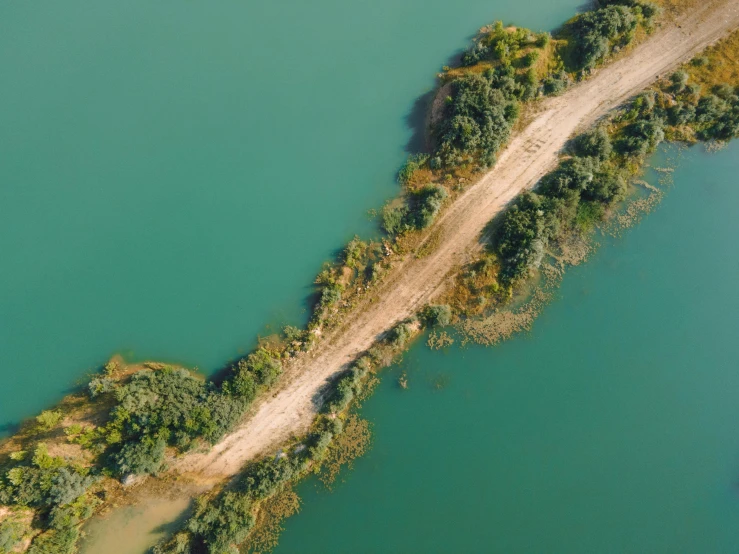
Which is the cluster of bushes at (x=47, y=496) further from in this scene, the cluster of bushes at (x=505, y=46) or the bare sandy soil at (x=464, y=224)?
the cluster of bushes at (x=505, y=46)

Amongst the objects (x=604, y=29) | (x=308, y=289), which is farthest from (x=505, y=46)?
(x=308, y=289)

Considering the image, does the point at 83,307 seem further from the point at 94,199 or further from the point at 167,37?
the point at 167,37

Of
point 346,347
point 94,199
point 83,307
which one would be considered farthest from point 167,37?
point 346,347

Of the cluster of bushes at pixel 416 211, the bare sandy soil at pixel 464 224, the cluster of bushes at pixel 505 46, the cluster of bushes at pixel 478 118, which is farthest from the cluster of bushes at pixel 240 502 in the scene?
the cluster of bushes at pixel 505 46

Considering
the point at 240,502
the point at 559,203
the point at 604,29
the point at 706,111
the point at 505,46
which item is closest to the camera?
the point at 240,502

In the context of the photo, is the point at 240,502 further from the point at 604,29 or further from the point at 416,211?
the point at 604,29
